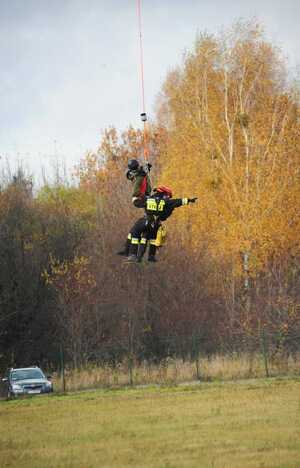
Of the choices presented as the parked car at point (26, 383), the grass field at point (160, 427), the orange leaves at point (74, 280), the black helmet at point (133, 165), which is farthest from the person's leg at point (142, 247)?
the orange leaves at point (74, 280)

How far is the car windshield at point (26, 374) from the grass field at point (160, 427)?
2104 millimetres

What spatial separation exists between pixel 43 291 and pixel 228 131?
12417mm

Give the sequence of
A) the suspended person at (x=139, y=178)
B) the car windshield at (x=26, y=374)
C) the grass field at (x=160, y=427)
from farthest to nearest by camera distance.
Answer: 1. the car windshield at (x=26, y=374)
2. the suspended person at (x=139, y=178)
3. the grass field at (x=160, y=427)

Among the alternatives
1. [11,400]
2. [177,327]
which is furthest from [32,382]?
Result: [177,327]

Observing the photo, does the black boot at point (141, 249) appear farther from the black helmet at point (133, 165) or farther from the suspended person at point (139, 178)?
the black helmet at point (133, 165)

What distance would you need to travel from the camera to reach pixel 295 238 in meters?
42.3

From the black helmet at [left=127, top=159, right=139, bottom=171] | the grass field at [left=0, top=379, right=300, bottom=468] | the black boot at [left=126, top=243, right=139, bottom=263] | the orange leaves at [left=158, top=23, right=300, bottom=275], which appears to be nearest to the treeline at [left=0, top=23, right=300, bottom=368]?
the orange leaves at [left=158, top=23, right=300, bottom=275]

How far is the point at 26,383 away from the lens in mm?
33719

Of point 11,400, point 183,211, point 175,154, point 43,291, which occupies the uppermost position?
point 175,154

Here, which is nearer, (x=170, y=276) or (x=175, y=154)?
(x=170, y=276)

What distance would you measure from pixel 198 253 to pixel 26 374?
12.4 m

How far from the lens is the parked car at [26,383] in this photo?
33.6 meters

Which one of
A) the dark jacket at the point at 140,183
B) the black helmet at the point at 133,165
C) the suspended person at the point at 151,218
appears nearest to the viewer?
the black helmet at the point at 133,165

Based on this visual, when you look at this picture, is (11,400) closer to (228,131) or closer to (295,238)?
(295,238)
